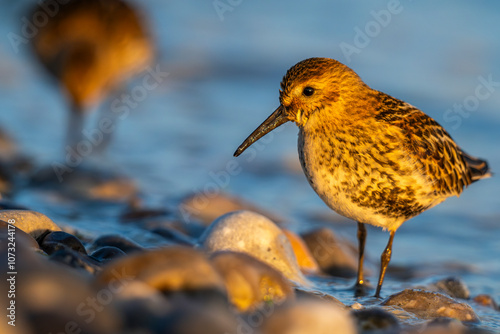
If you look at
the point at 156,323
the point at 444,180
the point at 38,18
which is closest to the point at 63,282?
the point at 156,323

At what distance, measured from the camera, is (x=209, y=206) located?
21.5 feet

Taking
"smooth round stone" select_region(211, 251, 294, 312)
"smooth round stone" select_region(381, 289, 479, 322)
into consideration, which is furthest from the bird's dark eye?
"smooth round stone" select_region(211, 251, 294, 312)

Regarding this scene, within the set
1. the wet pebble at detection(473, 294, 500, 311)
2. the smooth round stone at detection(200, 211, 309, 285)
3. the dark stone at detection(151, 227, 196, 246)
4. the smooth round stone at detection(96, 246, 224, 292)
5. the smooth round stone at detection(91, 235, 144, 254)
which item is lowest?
the dark stone at detection(151, 227, 196, 246)

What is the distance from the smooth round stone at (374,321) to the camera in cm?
321

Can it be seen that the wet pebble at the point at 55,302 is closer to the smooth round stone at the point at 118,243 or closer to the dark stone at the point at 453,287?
the smooth round stone at the point at 118,243

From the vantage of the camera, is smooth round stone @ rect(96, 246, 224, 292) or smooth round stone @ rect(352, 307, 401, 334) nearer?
smooth round stone @ rect(96, 246, 224, 292)

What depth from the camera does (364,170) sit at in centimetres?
414

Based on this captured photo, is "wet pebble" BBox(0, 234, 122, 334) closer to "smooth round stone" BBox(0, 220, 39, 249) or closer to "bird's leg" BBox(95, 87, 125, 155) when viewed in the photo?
"smooth round stone" BBox(0, 220, 39, 249)

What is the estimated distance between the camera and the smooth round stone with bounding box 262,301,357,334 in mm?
2604

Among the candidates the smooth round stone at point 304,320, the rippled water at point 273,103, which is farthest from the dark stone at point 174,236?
the smooth round stone at point 304,320

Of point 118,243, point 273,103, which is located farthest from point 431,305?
point 273,103

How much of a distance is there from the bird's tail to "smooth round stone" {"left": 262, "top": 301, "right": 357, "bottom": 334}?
9.61 feet

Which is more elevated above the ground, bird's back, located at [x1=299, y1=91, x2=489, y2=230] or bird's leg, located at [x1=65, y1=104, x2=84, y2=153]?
bird's back, located at [x1=299, y1=91, x2=489, y2=230]

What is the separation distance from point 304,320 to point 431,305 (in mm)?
1695
